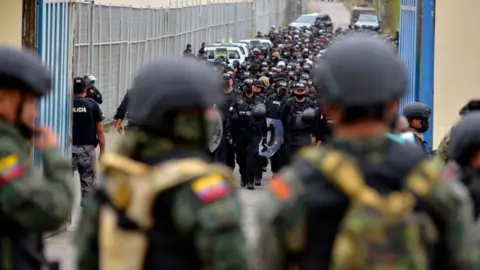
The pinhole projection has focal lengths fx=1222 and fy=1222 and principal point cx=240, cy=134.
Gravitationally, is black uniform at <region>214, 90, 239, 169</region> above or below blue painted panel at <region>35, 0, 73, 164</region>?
below

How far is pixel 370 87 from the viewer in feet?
12.7

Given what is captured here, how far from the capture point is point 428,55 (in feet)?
46.5

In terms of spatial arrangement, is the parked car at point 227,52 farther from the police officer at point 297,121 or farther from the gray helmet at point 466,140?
the gray helmet at point 466,140

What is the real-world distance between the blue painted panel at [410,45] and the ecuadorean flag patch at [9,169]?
10.3 metres

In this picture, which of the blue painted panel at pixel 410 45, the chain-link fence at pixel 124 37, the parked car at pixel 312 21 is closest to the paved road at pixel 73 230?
the blue painted panel at pixel 410 45

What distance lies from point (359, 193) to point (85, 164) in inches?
382

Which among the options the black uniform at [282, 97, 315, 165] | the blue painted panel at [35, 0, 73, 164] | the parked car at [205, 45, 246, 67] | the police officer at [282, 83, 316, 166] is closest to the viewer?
the blue painted panel at [35, 0, 73, 164]

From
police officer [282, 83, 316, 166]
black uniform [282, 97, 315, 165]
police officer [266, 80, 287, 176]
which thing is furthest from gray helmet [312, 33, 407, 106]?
police officer [266, 80, 287, 176]

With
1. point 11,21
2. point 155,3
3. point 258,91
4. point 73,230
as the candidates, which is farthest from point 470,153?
point 155,3

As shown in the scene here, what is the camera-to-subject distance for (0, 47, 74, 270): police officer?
4.78m

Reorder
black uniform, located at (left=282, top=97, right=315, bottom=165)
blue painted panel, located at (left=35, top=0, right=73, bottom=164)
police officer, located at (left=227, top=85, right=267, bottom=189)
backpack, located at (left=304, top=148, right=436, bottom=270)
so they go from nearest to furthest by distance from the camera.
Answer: backpack, located at (left=304, top=148, right=436, bottom=270)
blue painted panel, located at (left=35, top=0, right=73, bottom=164)
black uniform, located at (left=282, top=97, right=315, bottom=165)
police officer, located at (left=227, top=85, right=267, bottom=189)

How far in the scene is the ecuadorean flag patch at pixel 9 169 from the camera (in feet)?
15.7

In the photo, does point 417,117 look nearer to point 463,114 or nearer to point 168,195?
point 463,114

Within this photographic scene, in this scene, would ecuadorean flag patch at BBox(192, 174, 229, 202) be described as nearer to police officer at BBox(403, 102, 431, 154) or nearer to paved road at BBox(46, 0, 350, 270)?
paved road at BBox(46, 0, 350, 270)
